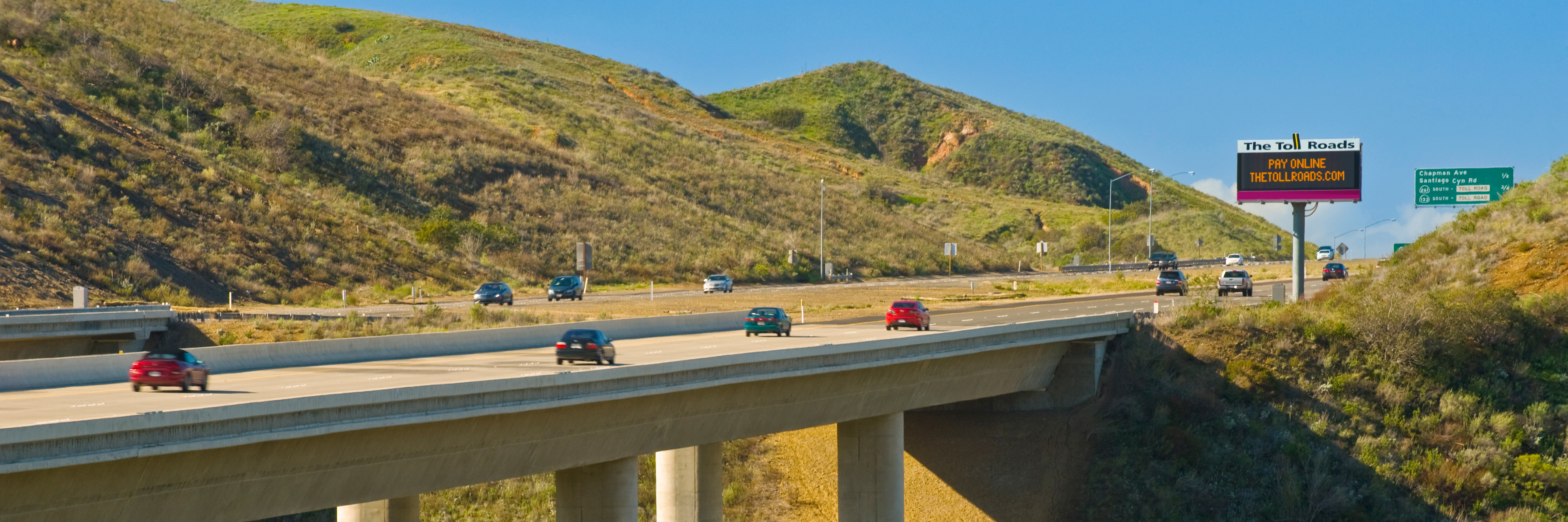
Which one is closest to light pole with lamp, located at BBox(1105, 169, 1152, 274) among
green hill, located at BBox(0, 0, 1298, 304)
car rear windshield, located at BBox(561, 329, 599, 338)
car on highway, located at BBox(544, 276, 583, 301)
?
green hill, located at BBox(0, 0, 1298, 304)

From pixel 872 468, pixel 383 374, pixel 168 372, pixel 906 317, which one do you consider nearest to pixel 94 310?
pixel 383 374

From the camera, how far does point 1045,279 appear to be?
279 feet

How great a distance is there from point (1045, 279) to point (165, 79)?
57.3 m

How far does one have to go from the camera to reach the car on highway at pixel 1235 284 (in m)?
59.5

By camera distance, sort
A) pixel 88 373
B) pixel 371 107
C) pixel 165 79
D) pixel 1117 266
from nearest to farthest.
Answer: pixel 88 373, pixel 165 79, pixel 371 107, pixel 1117 266

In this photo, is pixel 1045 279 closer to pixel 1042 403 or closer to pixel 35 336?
pixel 1042 403

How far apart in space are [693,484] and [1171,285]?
117ft

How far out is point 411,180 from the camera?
7875 cm

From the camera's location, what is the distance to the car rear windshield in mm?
27775

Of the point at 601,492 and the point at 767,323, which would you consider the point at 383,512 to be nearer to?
the point at 601,492

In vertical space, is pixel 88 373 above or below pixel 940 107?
below

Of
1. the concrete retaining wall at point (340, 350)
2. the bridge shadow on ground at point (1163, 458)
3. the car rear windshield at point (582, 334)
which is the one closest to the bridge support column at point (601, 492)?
the car rear windshield at point (582, 334)

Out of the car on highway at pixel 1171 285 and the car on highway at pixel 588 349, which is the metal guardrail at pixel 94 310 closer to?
the car on highway at pixel 588 349

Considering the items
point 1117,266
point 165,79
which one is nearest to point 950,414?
point 165,79
